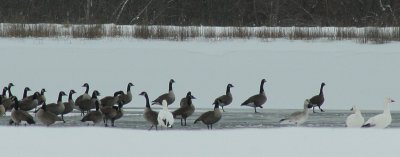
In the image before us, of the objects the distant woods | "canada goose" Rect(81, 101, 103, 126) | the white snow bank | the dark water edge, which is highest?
the distant woods

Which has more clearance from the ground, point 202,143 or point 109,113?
point 202,143

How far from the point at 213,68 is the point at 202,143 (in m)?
14.7

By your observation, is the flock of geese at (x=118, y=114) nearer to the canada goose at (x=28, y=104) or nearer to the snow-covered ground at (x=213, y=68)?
the canada goose at (x=28, y=104)

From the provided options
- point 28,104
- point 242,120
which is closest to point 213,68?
point 28,104

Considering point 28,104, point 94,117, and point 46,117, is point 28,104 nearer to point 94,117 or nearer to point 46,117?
point 46,117

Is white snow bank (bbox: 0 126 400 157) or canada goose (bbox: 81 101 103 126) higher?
white snow bank (bbox: 0 126 400 157)

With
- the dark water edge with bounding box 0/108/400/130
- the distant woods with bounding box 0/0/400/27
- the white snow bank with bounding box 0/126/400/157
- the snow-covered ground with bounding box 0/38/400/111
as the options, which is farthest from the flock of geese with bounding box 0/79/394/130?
the distant woods with bounding box 0/0/400/27

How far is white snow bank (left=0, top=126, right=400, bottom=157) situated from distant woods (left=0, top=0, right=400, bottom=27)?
93.0 feet

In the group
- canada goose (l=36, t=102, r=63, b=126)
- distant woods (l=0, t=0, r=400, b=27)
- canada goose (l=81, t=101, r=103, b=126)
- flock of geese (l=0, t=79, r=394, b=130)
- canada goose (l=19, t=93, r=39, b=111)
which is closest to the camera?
flock of geese (l=0, t=79, r=394, b=130)

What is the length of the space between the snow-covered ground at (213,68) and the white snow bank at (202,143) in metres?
11.2

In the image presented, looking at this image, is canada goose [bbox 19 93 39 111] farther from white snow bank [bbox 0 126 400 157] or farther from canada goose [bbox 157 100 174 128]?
white snow bank [bbox 0 126 400 157]

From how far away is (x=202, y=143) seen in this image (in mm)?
10945

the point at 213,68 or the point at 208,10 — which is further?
the point at 208,10

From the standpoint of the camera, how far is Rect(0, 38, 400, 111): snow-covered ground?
2405 centimetres
